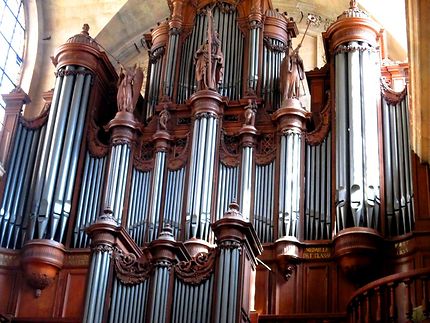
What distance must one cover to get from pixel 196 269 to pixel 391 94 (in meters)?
6.17

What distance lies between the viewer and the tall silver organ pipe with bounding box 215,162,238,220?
55.8ft

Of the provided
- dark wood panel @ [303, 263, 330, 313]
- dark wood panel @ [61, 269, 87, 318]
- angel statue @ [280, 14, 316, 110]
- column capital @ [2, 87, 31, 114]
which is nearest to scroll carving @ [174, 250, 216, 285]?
dark wood panel @ [303, 263, 330, 313]

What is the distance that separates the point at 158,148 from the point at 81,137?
1700 mm

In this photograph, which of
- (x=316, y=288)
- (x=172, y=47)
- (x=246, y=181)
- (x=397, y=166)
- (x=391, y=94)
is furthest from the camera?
(x=172, y=47)

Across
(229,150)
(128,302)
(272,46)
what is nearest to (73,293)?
(128,302)

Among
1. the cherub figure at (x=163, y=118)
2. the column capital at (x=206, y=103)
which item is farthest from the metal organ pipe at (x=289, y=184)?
the cherub figure at (x=163, y=118)

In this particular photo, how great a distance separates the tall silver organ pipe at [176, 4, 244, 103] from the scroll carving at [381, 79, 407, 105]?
3.03 meters

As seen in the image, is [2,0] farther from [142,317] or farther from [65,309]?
[142,317]

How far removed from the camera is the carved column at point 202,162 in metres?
16.7

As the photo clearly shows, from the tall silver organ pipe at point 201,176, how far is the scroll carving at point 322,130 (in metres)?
1.87

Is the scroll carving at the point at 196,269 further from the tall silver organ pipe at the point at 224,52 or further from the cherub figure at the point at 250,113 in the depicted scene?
the tall silver organ pipe at the point at 224,52

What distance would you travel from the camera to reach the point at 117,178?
17844mm

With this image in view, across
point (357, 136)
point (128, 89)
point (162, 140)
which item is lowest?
point (357, 136)

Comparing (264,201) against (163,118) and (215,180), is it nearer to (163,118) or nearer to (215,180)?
(215,180)
